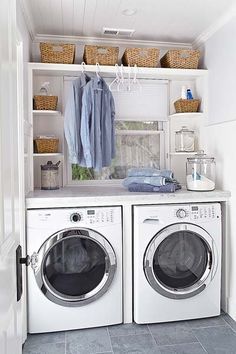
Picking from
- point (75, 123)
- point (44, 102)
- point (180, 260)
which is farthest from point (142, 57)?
point (180, 260)

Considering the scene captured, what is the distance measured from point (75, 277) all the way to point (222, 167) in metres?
1.51

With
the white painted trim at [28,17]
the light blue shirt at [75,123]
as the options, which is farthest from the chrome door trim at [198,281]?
the white painted trim at [28,17]

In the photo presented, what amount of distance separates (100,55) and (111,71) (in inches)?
6.6

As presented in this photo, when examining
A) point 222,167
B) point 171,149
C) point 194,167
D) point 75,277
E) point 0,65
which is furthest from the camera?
point 171,149

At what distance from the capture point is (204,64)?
3.07m

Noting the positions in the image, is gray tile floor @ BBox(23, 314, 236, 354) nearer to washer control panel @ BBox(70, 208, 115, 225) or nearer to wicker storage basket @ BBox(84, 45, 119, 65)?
washer control panel @ BBox(70, 208, 115, 225)

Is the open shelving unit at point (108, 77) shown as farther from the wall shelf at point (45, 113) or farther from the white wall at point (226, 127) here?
the white wall at point (226, 127)

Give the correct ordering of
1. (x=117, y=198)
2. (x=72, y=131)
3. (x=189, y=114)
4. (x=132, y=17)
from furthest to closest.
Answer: (x=189, y=114) → (x=72, y=131) → (x=132, y=17) → (x=117, y=198)

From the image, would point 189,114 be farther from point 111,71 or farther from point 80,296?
point 80,296

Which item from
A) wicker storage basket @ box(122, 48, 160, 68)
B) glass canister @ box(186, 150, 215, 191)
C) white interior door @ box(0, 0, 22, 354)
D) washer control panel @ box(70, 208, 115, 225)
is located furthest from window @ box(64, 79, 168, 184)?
white interior door @ box(0, 0, 22, 354)

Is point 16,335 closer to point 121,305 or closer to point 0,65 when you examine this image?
point 0,65

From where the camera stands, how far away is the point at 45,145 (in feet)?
9.54

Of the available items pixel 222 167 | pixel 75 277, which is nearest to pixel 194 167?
pixel 222 167

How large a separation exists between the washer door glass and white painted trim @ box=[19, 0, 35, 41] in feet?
6.38
